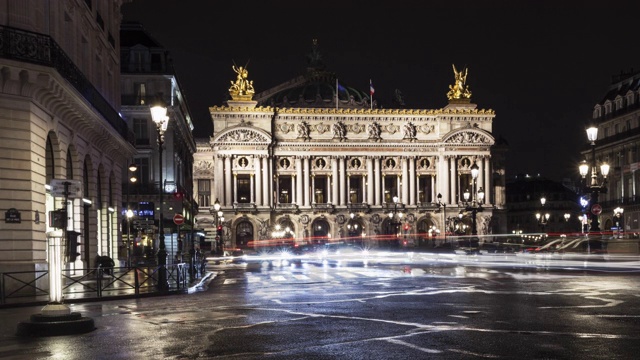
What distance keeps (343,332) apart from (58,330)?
5.12 meters

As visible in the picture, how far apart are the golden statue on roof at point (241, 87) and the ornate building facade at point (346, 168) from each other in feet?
0.47

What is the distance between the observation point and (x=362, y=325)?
598 inches

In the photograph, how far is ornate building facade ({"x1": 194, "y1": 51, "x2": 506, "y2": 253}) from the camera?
118 meters

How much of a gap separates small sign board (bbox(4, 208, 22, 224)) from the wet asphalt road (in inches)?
135

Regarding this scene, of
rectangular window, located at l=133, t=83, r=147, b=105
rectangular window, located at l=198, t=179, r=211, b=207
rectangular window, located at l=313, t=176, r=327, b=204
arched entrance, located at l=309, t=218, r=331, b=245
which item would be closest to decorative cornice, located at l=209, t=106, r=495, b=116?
rectangular window, located at l=313, t=176, r=327, b=204

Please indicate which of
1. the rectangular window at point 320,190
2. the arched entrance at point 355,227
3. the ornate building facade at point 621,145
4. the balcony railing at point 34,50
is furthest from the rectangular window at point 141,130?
the rectangular window at point 320,190

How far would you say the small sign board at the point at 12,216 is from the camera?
23031mm

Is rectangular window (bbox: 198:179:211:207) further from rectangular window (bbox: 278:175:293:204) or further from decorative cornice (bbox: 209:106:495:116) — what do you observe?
decorative cornice (bbox: 209:106:495:116)

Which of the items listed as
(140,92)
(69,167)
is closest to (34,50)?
(69,167)

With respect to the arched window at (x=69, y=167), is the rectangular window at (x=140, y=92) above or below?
above

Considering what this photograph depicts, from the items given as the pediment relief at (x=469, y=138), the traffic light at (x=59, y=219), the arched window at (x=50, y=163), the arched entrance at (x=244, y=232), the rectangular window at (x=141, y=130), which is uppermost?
the pediment relief at (x=469, y=138)

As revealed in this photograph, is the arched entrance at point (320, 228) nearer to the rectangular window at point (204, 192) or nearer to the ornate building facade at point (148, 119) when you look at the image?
the rectangular window at point (204, 192)

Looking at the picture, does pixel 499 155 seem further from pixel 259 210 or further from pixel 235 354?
pixel 235 354

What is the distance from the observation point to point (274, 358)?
11609 mm
